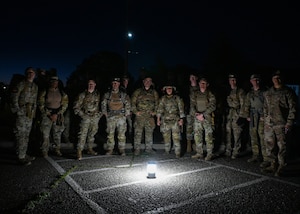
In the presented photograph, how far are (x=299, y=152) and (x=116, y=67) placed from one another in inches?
953

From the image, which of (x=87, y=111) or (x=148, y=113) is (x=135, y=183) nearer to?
(x=148, y=113)

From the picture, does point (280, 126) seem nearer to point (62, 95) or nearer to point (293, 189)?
point (293, 189)

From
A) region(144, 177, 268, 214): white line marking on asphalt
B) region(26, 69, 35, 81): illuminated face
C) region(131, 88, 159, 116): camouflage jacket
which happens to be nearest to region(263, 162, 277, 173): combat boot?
region(144, 177, 268, 214): white line marking on asphalt

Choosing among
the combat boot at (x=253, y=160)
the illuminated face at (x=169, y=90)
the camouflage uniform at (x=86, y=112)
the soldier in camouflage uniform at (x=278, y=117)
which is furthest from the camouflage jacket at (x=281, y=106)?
the camouflage uniform at (x=86, y=112)

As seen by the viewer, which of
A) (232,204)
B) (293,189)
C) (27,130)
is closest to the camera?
(232,204)

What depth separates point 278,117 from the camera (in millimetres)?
5891

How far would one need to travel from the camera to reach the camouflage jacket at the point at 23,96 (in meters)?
6.27

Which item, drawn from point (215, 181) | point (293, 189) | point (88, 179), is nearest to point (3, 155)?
point (88, 179)

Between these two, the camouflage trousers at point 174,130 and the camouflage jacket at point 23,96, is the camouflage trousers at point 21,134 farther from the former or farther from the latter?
the camouflage trousers at point 174,130

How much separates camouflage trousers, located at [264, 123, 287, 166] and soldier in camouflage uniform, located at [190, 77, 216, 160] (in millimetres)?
1600

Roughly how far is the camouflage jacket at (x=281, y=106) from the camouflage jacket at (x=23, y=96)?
6.41 m

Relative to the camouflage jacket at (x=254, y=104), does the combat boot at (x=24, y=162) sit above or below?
below

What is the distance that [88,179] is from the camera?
521cm

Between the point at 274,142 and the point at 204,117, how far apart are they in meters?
2.02
